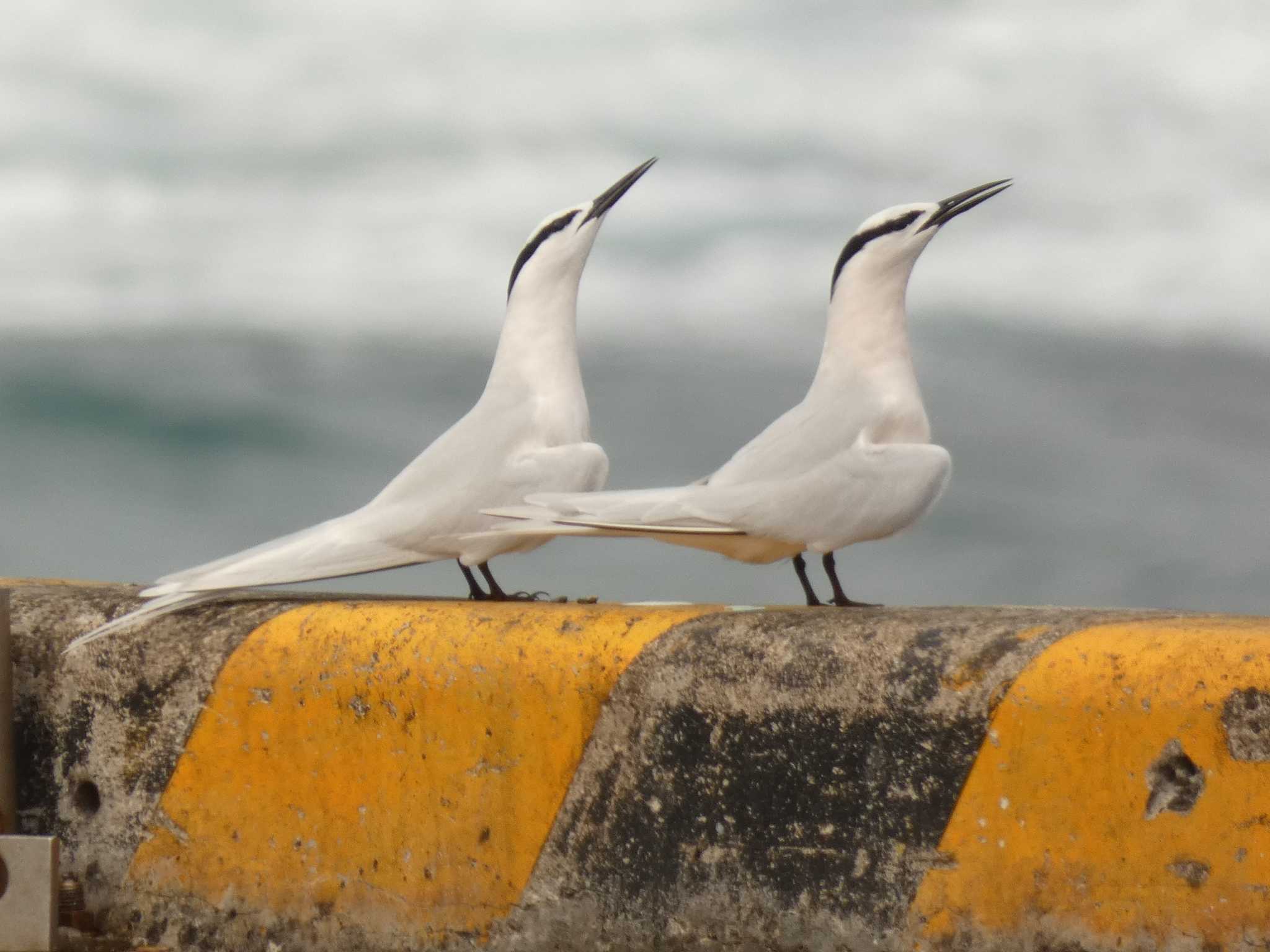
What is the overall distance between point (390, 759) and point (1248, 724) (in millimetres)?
1699

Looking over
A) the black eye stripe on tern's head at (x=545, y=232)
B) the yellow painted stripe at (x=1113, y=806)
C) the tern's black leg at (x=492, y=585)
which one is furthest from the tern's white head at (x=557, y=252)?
the yellow painted stripe at (x=1113, y=806)

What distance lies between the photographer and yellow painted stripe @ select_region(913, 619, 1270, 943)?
103 inches

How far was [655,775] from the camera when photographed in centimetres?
312

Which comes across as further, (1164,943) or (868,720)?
(868,720)

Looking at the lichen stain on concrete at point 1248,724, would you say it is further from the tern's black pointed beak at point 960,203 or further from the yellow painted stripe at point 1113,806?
the tern's black pointed beak at point 960,203

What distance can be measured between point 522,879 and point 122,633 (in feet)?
4.10

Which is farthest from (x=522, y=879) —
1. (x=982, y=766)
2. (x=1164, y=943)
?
(x=1164, y=943)

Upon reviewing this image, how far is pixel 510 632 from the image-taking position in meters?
3.31

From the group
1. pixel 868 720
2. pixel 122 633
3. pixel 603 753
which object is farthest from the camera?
pixel 122 633

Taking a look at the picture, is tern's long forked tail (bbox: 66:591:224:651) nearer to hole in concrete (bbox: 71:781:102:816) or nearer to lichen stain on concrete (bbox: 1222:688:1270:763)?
hole in concrete (bbox: 71:781:102:816)

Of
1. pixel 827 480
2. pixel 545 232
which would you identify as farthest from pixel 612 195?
pixel 827 480

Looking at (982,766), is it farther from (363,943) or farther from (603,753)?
(363,943)

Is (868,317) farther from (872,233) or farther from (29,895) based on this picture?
(29,895)

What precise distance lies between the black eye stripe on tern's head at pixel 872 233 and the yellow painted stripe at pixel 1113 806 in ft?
6.32
